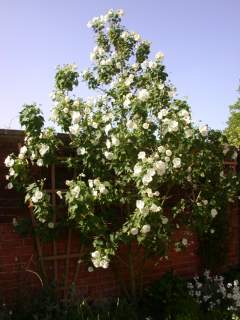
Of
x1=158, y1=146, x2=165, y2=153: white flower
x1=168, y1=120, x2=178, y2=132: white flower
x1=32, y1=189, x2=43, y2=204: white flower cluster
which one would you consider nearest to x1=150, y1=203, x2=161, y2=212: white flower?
x1=158, y1=146, x2=165, y2=153: white flower

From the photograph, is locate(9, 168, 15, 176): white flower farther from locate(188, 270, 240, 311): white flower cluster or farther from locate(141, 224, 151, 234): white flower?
locate(188, 270, 240, 311): white flower cluster

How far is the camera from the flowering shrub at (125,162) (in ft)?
18.0

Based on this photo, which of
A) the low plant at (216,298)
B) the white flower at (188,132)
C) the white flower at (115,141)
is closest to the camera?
the white flower at (115,141)

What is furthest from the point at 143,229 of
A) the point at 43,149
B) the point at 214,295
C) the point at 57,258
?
the point at 214,295

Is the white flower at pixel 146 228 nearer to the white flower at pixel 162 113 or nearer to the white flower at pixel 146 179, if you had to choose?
the white flower at pixel 146 179

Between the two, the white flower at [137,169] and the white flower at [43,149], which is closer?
the white flower at [137,169]

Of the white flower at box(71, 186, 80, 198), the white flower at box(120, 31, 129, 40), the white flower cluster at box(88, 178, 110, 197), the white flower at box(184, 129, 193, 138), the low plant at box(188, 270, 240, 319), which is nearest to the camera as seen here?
the white flower at box(71, 186, 80, 198)

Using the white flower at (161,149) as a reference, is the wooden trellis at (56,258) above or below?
below

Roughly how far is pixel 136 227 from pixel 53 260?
1369mm

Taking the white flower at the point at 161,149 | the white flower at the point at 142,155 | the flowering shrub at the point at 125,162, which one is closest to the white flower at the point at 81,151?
the flowering shrub at the point at 125,162

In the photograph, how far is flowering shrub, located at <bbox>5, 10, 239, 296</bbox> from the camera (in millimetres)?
5477

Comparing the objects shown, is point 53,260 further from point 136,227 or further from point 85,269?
point 136,227

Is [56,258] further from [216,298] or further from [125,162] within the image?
[216,298]

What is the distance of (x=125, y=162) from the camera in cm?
566
